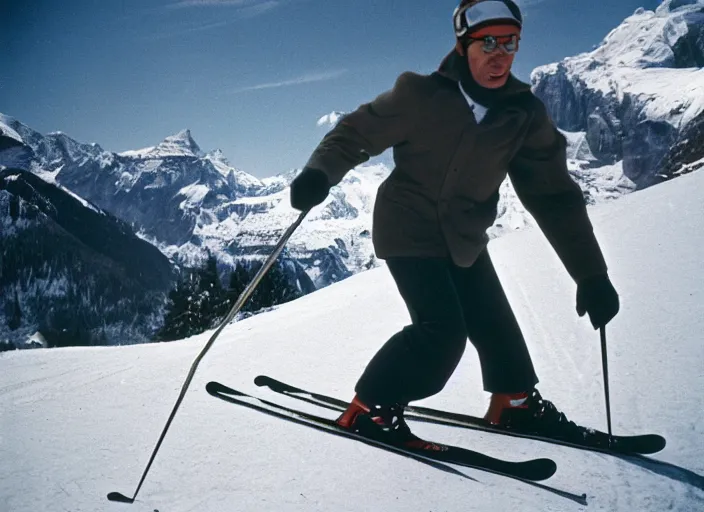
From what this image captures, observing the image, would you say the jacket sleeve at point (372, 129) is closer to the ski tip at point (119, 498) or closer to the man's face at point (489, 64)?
the man's face at point (489, 64)

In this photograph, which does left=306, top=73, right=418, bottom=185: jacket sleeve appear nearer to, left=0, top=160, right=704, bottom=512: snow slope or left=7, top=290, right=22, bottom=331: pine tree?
left=0, top=160, right=704, bottom=512: snow slope

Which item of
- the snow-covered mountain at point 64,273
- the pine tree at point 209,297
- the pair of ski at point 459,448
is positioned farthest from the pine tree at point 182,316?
the snow-covered mountain at point 64,273

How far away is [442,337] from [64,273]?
14188cm

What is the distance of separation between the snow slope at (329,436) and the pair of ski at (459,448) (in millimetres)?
55

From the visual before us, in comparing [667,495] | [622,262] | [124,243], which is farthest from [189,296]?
[124,243]

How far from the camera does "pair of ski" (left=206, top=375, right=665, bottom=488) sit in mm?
1900

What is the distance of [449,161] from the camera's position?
228 cm

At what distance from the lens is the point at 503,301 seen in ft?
8.23

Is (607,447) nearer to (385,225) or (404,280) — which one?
(404,280)

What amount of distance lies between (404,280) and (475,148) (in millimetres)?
769

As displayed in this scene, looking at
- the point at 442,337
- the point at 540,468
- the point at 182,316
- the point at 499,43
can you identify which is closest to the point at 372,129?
the point at 499,43

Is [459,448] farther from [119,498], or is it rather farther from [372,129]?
[372,129]

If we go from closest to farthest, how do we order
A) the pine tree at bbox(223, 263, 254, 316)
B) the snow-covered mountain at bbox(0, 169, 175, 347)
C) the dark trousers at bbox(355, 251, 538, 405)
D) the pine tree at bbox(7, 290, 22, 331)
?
the dark trousers at bbox(355, 251, 538, 405) → the pine tree at bbox(223, 263, 254, 316) → the pine tree at bbox(7, 290, 22, 331) → the snow-covered mountain at bbox(0, 169, 175, 347)

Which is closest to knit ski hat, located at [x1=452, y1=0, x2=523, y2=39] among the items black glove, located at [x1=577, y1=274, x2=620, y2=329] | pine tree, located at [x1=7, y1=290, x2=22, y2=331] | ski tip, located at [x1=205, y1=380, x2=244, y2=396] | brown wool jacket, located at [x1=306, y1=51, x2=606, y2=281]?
brown wool jacket, located at [x1=306, y1=51, x2=606, y2=281]
